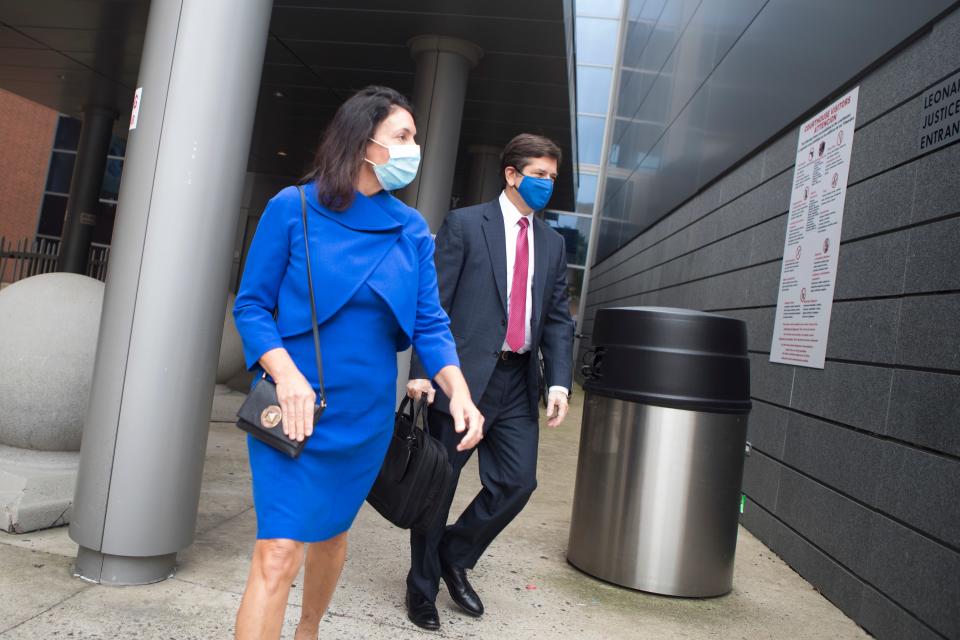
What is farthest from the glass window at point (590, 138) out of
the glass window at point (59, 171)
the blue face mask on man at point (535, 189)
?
the blue face mask on man at point (535, 189)

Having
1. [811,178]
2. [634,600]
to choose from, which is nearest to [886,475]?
[634,600]

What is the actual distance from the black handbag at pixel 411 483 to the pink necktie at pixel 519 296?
903mm

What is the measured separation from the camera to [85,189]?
591 inches

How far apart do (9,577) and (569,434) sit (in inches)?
303

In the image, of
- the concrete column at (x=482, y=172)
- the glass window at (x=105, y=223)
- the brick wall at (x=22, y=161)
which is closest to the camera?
the concrete column at (x=482, y=172)

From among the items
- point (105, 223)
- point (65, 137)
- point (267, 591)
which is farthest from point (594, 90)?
point (267, 591)

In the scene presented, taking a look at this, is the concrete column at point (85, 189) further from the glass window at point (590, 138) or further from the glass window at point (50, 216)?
the glass window at point (590, 138)

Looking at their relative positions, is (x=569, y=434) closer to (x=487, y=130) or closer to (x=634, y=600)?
(x=487, y=130)

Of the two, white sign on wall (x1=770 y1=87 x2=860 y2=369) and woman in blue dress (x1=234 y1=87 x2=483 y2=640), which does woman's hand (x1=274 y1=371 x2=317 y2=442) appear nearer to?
woman in blue dress (x1=234 y1=87 x2=483 y2=640)

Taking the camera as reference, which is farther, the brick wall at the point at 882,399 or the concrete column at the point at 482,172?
the concrete column at the point at 482,172

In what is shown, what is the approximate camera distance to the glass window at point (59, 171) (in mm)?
28172

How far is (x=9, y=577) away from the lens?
3.10 meters

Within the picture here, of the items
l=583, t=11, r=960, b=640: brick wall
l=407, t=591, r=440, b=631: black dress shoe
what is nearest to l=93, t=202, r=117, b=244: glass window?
l=583, t=11, r=960, b=640: brick wall

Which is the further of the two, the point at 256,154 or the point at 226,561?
Result: the point at 256,154
